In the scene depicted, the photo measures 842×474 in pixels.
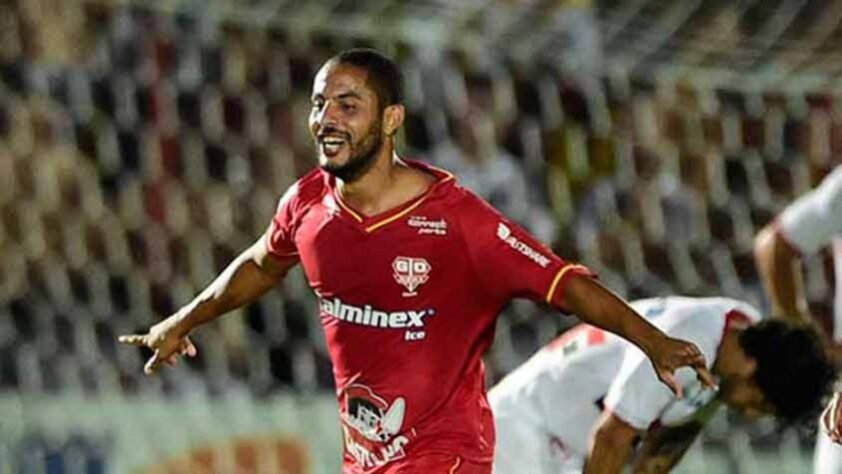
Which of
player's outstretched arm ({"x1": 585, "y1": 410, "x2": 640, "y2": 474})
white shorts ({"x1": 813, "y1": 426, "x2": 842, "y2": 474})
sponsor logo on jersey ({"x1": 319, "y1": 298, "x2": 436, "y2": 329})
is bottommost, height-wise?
white shorts ({"x1": 813, "y1": 426, "x2": 842, "y2": 474})

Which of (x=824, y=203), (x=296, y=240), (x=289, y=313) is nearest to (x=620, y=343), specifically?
(x=824, y=203)

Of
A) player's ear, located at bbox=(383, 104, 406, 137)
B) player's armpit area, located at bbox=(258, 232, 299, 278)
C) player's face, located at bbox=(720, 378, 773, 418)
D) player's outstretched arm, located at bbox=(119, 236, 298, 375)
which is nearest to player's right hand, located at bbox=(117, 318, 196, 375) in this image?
player's outstretched arm, located at bbox=(119, 236, 298, 375)

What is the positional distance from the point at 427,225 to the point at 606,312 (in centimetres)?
36

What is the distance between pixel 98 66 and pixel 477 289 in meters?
3.21

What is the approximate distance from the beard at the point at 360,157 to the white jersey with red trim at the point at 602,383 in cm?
84

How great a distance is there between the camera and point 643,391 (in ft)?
16.3

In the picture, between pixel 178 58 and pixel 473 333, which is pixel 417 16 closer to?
pixel 178 58

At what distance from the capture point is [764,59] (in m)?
7.68

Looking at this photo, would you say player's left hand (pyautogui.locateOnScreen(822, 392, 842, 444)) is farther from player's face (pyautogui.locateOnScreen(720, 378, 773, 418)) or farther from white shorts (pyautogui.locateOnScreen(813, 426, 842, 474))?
white shorts (pyautogui.locateOnScreen(813, 426, 842, 474))

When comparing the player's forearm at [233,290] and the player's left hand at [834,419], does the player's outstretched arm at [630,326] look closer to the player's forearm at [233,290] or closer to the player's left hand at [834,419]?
the player's left hand at [834,419]

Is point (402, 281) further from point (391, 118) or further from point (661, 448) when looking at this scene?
point (661, 448)

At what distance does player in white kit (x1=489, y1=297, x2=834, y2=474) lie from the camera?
197 inches

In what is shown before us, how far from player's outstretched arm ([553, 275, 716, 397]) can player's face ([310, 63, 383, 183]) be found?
432 mm

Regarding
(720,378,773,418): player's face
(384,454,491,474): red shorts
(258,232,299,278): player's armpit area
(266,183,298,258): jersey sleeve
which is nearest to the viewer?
(384,454,491,474): red shorts
